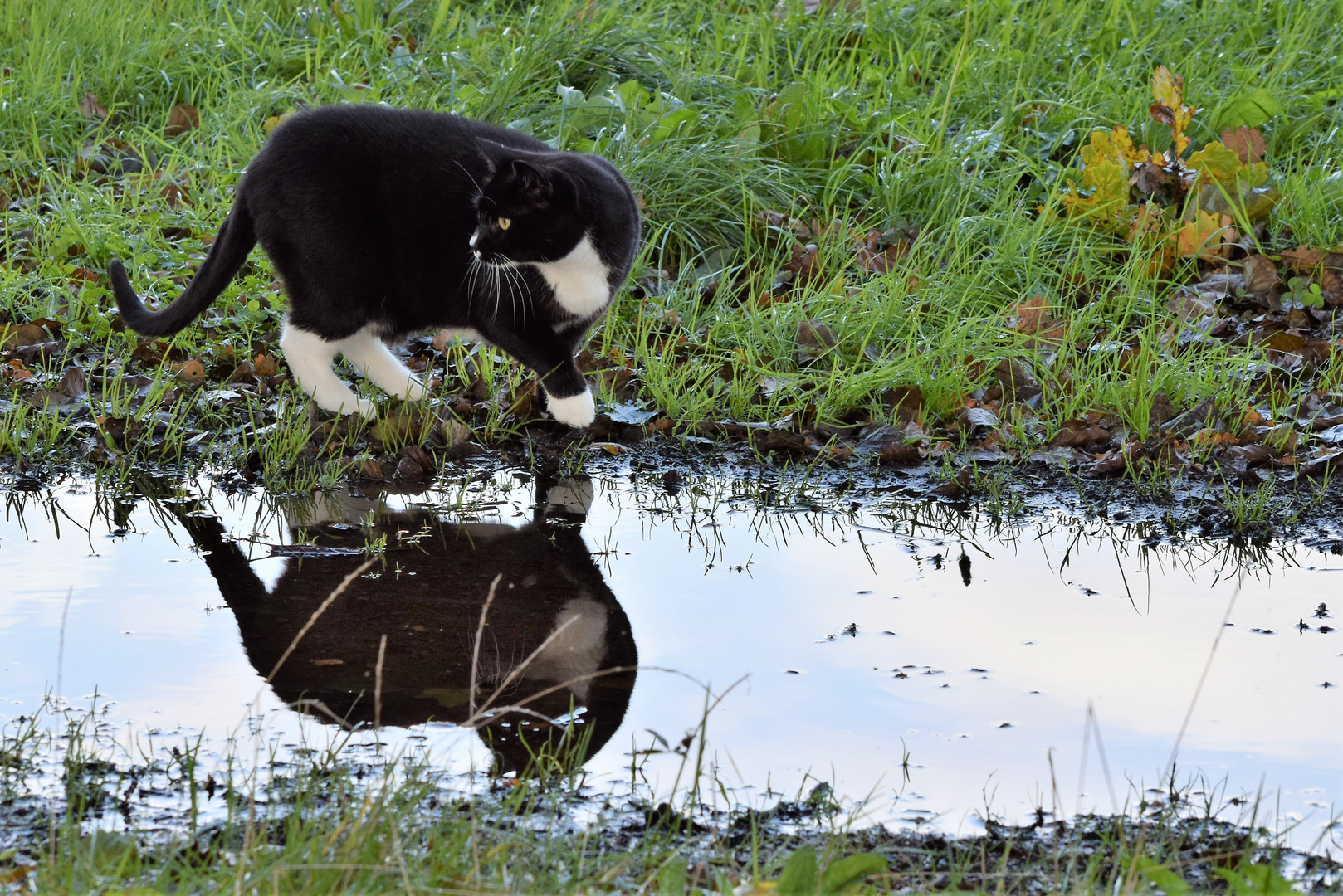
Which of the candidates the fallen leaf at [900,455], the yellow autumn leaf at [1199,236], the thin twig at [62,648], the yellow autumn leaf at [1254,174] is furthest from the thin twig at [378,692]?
the yellow autumn leaf at [1254,174]

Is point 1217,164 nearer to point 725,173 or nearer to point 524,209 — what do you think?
point 725,173

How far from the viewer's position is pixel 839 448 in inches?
148

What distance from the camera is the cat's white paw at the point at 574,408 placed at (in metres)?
3.79

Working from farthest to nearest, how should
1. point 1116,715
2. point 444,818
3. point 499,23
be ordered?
1. point 499,23
2. point 1116,715
3. point 444,818

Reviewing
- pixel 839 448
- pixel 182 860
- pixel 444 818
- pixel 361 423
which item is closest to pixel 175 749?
pixel 182 860

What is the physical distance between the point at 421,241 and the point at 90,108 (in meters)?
3.05

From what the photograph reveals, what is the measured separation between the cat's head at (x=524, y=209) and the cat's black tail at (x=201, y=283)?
0.74 m

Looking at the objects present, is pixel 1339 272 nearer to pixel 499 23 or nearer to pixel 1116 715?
pixel 1116 715

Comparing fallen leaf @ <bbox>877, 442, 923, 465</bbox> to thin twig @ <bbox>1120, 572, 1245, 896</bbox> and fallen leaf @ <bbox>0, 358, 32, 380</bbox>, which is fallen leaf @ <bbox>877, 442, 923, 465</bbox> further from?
fallen leaf @ <bbox>0, 358, 32, 380</bbox>

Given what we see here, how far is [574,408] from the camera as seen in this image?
12.5ft

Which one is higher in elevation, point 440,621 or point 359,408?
point 359,408

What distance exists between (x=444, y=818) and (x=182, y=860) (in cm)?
37

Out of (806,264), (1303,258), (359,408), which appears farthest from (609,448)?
(1303,258)

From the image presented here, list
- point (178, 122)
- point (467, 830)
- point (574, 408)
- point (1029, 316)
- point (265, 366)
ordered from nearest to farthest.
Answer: point (467, 830), point (574, 408), point (265, 366), point (1029, 316), point (178, 122)
